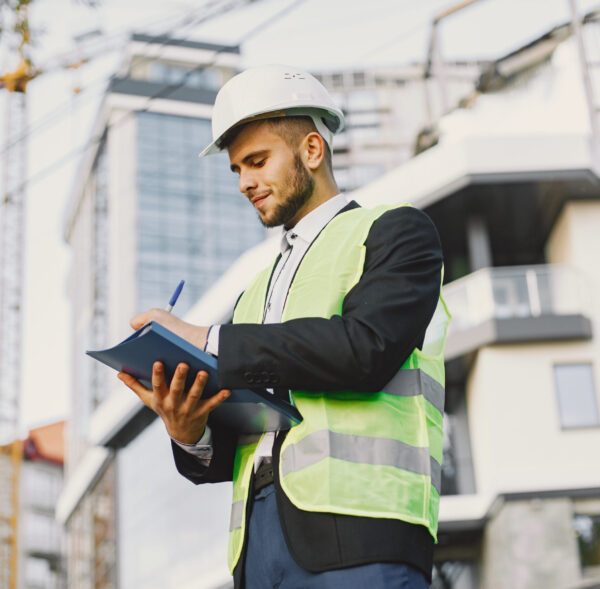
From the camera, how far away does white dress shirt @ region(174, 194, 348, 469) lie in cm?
256

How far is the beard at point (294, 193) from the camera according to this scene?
2598 mm

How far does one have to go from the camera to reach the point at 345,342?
86.0 inches

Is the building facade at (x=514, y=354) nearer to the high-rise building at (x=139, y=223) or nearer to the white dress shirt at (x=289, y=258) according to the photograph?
the white dress shirt at (x=289, y=258)

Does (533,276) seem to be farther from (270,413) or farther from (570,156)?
(270,413)

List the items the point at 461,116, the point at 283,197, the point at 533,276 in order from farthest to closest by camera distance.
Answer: the point at 461,116 → the point at 533,276 → the point at 283,197

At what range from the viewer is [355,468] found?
2158 millimetres

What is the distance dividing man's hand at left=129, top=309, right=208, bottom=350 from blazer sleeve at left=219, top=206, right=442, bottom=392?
52 millimetres

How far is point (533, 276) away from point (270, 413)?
52.9 ft

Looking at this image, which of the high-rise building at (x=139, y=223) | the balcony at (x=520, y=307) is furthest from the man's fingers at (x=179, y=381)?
the high-rise building at (x=139, y=223)

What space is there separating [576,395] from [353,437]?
16.1 metres

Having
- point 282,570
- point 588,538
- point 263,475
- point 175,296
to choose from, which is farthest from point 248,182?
point 588,538

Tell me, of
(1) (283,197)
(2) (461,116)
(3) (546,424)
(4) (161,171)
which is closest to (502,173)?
(3) (546,424)

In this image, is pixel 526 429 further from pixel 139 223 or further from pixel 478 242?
pixel 139 223

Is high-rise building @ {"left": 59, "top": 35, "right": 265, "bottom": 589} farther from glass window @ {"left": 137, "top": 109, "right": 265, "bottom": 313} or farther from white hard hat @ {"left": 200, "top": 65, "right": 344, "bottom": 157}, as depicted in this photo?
white hard hat @ {"left": 200, "top": 65, "right": 344, "bottom": 157}
